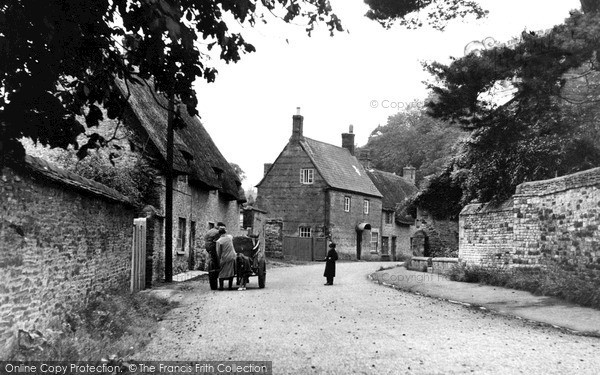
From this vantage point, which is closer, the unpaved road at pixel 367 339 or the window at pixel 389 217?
the unpaved road at pixel 367 339

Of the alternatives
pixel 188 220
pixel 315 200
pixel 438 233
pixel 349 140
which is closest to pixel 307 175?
pixel 315 200

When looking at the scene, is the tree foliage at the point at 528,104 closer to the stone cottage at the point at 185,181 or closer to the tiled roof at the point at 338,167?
the stone cottage at the point at 185,181

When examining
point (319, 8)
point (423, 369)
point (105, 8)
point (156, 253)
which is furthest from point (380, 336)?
point (156, 253)

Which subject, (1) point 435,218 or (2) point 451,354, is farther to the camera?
(1) point 435,218

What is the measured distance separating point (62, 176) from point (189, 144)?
16.8 metres

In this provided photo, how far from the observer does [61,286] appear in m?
9.40

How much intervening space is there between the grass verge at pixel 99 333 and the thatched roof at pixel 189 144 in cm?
497

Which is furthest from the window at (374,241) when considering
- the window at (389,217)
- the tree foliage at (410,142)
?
the tree foliage at (410,142)

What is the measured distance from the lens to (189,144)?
84.4 ft

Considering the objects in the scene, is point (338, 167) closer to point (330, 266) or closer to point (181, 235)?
point (181, 235)

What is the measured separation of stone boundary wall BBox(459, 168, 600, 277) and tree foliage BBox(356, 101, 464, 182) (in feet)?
143

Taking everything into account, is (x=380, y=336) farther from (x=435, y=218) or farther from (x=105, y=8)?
(x=435, y=218)

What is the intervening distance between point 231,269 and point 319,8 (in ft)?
→ 38.3

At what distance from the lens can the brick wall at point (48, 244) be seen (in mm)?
7230
